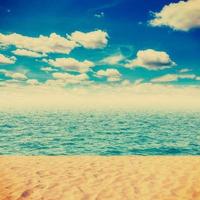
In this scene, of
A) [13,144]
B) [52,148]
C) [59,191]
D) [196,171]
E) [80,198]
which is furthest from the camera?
[13,144]

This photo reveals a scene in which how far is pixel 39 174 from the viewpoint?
1215cm

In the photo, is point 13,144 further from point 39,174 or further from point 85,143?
point 39,174

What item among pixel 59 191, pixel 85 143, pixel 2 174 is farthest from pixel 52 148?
pixel 59 191

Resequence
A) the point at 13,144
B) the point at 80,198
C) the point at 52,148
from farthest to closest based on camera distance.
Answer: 1. the point at 13,144
2. the point at 52,148
3. the point at 80,198

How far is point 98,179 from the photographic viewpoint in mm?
11391

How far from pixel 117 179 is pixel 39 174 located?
3309mm

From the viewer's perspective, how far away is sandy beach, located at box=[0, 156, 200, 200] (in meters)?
9.64

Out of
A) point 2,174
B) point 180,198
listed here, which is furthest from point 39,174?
point 180,198

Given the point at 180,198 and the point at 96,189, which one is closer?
the point at 180,198

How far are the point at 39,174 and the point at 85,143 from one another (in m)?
22.1

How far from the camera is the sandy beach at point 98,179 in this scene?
9639 millimetres

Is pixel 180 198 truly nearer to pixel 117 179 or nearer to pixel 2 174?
pixel 117 179

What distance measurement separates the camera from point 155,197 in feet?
31.2

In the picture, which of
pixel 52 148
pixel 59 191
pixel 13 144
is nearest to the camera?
pixel 59 191
